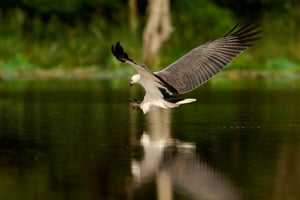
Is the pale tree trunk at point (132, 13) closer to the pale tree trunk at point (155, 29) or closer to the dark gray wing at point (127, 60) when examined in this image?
the pale tree trunk at point (155, 29)

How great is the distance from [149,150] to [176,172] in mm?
1618

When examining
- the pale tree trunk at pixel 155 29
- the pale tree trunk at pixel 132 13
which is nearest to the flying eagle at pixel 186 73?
the pale tree trunk at pixel 155 29

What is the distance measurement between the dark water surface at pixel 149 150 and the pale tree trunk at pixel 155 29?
9.58 metres

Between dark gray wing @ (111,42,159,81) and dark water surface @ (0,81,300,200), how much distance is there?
2.14 ft

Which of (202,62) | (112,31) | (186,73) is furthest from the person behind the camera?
(112,31)

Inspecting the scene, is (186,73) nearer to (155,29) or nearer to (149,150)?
(149,150)

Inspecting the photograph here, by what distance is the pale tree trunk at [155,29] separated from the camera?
2780cm

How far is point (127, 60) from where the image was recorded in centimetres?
1004

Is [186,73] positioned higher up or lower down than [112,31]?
lower down

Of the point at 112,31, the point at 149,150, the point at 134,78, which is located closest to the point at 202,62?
the point at 134,78

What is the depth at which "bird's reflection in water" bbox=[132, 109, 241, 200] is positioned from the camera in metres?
7.73

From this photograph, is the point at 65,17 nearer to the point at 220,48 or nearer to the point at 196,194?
the point at 220,48

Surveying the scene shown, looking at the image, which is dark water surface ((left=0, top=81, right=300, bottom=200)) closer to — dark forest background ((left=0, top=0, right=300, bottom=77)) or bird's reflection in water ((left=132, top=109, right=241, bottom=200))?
bird's reflection in water ((left=132, top=109, right=241, bottom=200))

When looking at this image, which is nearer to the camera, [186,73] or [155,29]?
[186,73]
